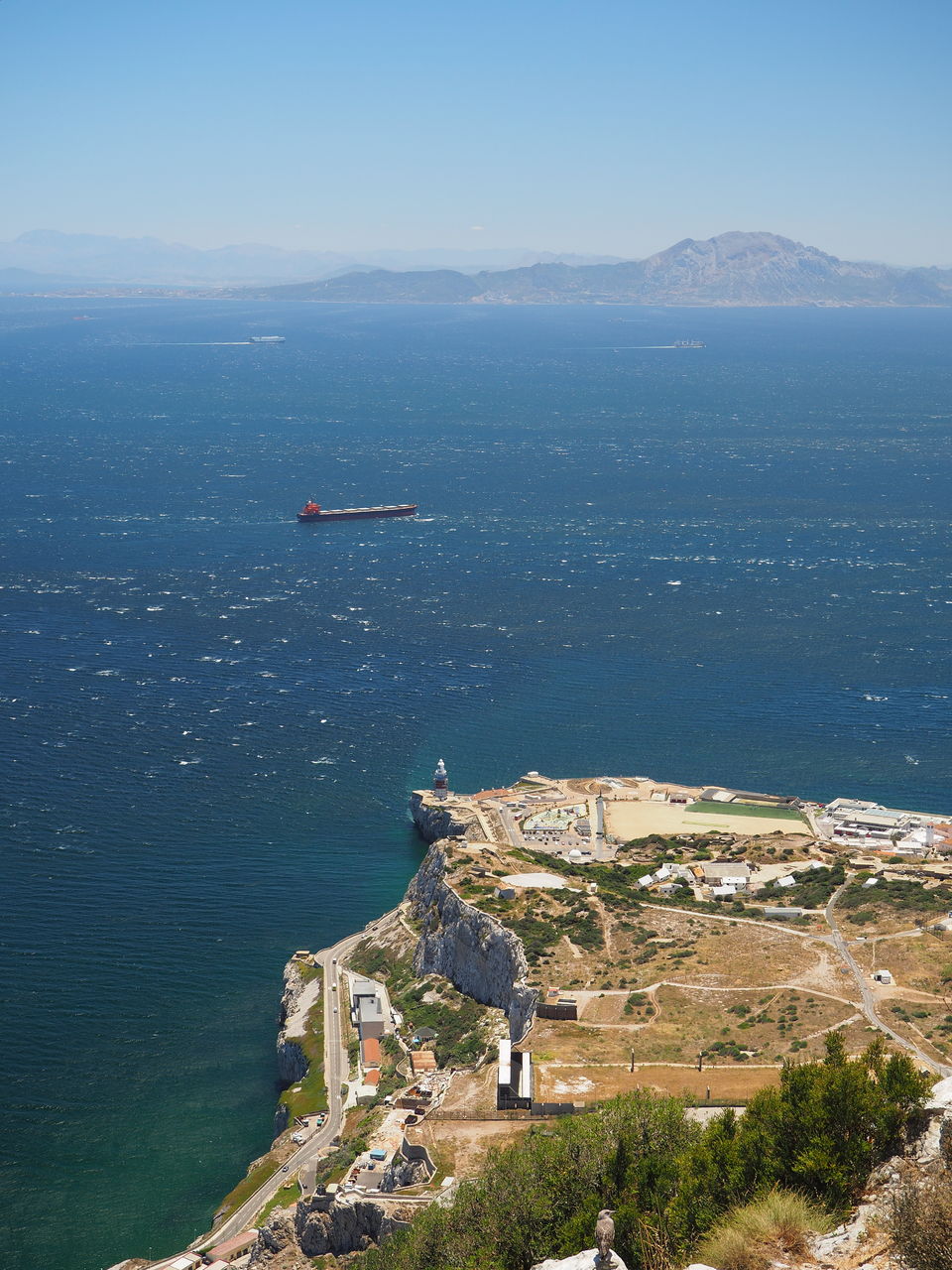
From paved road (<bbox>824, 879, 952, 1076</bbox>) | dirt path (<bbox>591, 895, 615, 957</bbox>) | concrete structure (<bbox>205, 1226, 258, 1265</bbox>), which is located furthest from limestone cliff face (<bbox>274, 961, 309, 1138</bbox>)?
paved road (<bbox>824, 879, 952, 1076</bbox>)

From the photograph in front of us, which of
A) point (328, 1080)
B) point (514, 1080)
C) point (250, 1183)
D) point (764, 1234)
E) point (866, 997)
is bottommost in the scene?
point (250, 1183)

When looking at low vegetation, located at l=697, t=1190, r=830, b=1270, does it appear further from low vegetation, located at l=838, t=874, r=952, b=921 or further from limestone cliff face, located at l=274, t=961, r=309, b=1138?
low vegetation, located at l=838, t=874, r=952, b=921

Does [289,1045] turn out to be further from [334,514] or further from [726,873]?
[334,514]

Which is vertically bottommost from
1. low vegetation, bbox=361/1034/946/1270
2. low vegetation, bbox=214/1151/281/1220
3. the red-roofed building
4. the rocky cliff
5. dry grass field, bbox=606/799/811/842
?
low vegetation, bbox=214/1151/281/1220

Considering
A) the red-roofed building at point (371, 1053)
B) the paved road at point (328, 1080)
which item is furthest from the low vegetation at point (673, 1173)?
the red-roofed building at point (371, 1053)

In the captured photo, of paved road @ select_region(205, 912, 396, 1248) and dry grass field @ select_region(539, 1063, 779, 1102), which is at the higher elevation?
dry grass field @ select_region(539, 1063, 779, 1102)

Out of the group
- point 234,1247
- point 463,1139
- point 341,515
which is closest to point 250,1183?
point 234,1247
